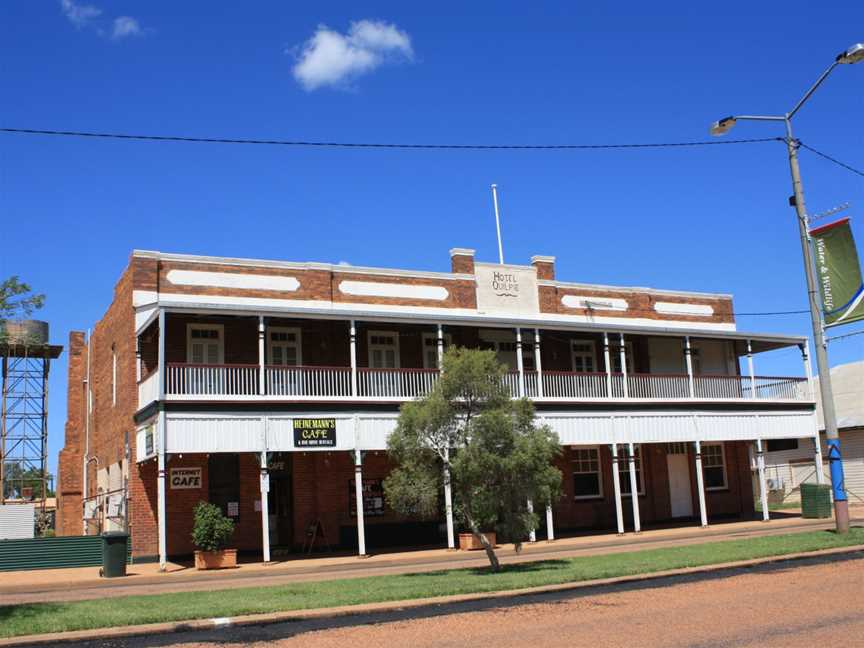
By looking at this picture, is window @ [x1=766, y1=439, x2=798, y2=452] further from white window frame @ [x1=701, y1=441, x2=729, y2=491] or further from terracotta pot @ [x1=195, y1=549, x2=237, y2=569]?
terracotta pot @ [x1=195, y1=549, x2=237, y2=569]

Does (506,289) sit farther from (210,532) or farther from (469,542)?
(210,532)

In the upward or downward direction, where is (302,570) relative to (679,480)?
downward

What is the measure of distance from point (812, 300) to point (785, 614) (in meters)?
11.7

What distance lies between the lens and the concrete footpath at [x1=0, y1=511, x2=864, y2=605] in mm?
16938

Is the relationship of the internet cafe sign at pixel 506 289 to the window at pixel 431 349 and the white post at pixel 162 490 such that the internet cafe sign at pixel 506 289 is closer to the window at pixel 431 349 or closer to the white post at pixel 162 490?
the window at pixel 431 349

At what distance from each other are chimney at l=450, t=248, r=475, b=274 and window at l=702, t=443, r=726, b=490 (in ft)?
34.9

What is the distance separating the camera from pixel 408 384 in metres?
24.3

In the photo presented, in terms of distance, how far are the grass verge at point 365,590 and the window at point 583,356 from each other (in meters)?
10.9

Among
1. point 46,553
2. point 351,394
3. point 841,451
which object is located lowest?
point 46,553

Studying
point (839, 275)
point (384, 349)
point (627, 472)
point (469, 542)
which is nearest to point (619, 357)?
point (627, 472)

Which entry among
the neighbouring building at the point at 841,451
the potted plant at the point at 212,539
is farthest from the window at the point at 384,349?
the neighbouring building at the point at 841,451

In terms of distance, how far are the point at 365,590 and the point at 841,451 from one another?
107ft

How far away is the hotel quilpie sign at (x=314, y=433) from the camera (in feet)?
71.4

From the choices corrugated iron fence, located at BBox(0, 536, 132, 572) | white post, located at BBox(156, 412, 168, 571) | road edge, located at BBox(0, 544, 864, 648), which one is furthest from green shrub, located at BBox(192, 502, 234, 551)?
road edge, located at BBox(0, 544, 864, 648)
